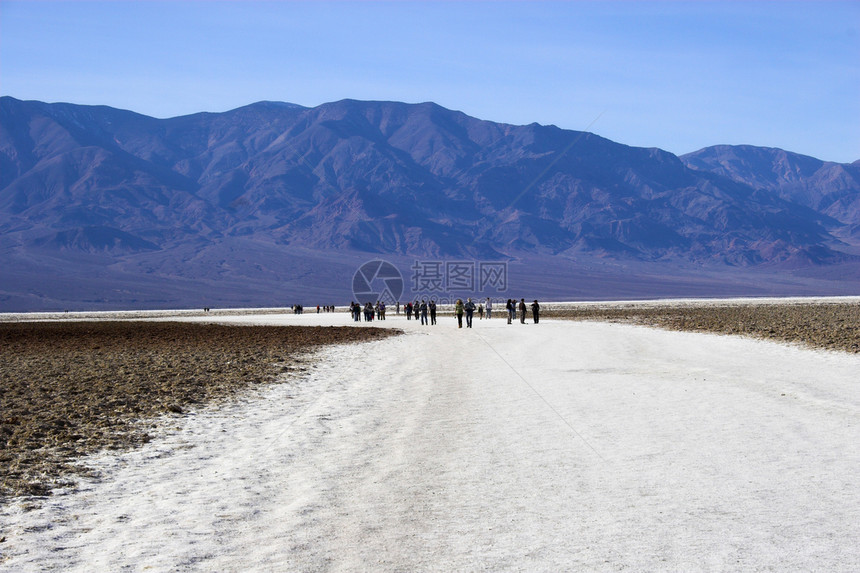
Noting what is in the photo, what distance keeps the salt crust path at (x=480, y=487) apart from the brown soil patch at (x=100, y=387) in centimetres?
70

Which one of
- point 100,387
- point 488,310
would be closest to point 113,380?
point 100,387

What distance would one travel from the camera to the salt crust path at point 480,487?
6.39m

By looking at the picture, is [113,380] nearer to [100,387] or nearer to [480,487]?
[100,387]

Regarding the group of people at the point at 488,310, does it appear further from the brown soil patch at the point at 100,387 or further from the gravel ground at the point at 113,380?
the brown soil patch at the point at 100,387

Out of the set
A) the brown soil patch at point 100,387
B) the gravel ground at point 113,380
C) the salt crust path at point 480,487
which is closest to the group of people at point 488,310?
the gravel ground at point 113,380

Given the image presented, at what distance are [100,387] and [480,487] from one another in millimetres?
10242

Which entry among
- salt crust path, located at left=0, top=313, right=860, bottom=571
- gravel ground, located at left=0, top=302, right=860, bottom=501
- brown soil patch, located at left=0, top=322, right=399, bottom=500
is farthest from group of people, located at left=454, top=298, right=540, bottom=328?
salt crust path, located at left=0, top=313, right=860, bottom=571

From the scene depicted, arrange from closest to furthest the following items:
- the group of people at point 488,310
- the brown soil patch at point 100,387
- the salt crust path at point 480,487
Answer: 1. the salt crust path at point 480,487
2. the brown soil patch at point 100,387
3. the group of people at point 488,310

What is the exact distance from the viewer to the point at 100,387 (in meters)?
16.1

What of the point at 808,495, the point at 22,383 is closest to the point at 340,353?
the point at 22,383

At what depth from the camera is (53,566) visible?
619 cm

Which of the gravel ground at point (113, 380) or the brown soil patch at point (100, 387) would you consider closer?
the brown soil patch at point (100, 387)

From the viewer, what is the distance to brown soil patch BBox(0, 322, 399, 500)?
10.0m

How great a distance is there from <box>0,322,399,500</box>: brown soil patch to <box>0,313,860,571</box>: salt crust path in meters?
0.70
